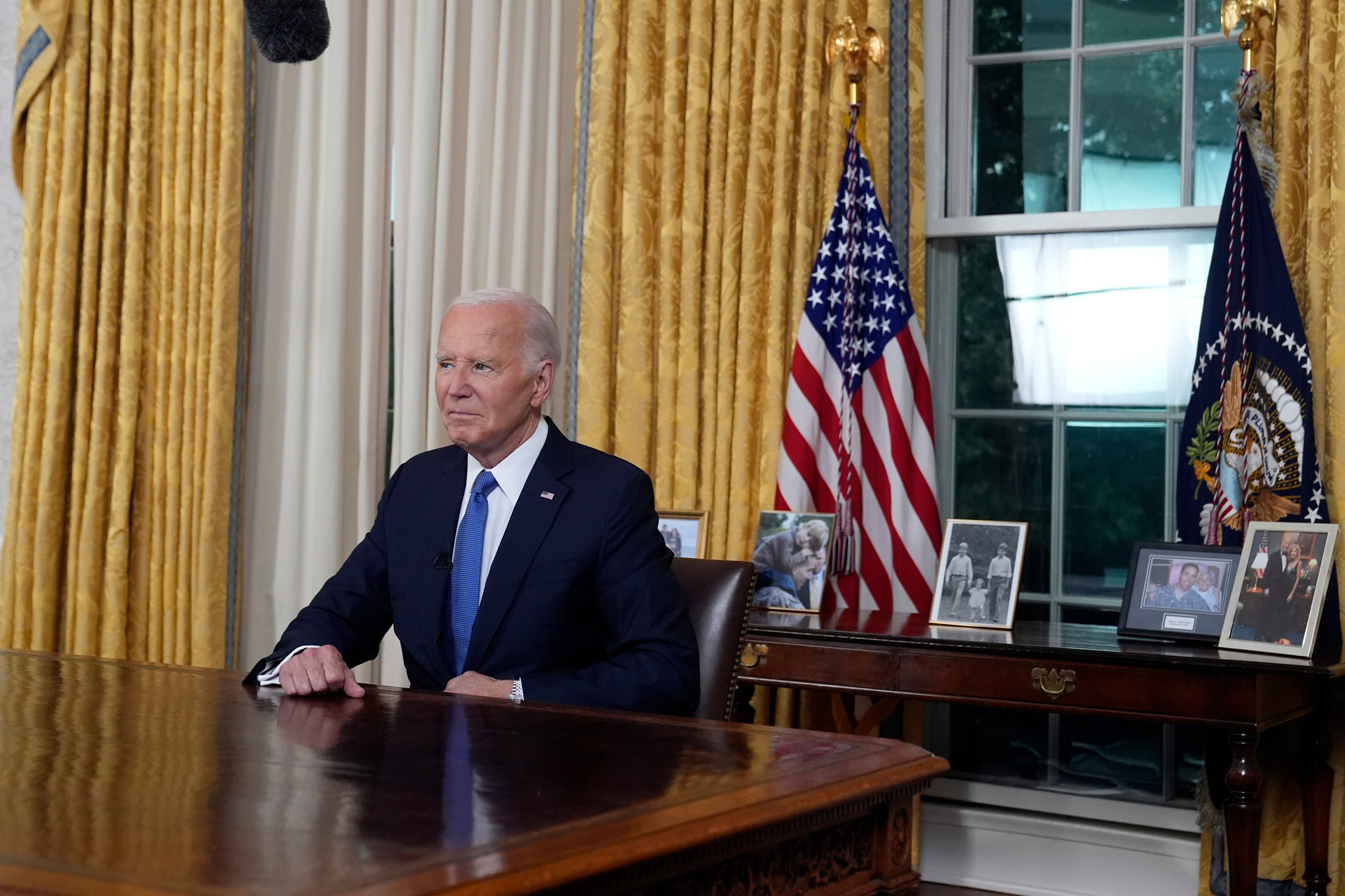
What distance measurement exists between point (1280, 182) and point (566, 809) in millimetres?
3013

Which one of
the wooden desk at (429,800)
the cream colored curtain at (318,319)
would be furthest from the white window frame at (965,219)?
the wooden desk at (429,800)

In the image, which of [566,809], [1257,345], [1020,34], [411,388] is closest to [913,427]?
[1257,345]

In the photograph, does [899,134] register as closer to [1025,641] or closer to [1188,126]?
[1188,126]

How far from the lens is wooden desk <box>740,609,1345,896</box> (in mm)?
2895

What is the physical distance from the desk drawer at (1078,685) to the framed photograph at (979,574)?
307mm

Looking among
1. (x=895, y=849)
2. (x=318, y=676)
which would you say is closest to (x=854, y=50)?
(x=318, y=676)

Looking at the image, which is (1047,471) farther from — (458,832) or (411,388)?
(458,832)

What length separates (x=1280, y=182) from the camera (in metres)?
3.50

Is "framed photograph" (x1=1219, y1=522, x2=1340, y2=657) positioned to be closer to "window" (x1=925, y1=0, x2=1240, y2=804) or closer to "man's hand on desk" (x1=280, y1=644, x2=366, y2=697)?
"window" (x1=925, y1=0, x2=1240, y2=804)

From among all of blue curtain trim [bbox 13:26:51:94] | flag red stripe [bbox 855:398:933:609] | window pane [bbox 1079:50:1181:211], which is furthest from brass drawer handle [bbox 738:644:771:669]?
blue curtain trim [bbox 13:26:51:94]

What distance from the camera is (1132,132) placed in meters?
3.99

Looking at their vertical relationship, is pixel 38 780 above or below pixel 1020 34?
below

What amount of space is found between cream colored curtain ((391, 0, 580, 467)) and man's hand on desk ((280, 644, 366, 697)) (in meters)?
2.36

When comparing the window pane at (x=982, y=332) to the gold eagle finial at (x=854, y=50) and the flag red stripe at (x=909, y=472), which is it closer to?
the flag red stripe at (x=909, y=472)
